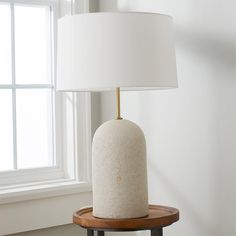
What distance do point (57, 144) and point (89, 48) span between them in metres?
1.04

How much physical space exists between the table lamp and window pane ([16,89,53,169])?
0.75 metres

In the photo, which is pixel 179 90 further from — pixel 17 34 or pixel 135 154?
pixel 17 34

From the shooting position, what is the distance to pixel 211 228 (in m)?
2.69

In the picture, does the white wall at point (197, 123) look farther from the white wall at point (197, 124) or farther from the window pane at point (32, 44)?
the window pane at point (32, 44)

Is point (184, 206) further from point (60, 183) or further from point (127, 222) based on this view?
point (60, 183)

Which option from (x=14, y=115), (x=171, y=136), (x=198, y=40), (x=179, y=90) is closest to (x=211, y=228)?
(x=171, y=136)

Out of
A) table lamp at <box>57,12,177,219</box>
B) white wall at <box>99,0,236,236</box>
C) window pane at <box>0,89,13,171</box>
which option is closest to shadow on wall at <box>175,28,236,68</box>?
white wall at <box>99,0,236,236</box>

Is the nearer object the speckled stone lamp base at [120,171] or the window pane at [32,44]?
the speckled stone lamp base at [120,171]

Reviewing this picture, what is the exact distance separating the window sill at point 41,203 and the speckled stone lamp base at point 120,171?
1.99 ft

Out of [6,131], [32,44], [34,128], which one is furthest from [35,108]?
[32,44]

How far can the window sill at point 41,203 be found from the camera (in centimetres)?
285

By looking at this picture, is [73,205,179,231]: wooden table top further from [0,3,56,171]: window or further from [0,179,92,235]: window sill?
[0,3,56,171]: window

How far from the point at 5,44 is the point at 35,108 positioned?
14.7 inches

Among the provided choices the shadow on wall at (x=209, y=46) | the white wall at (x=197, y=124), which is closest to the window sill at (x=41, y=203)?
the white wall at (x=197, y=124)
